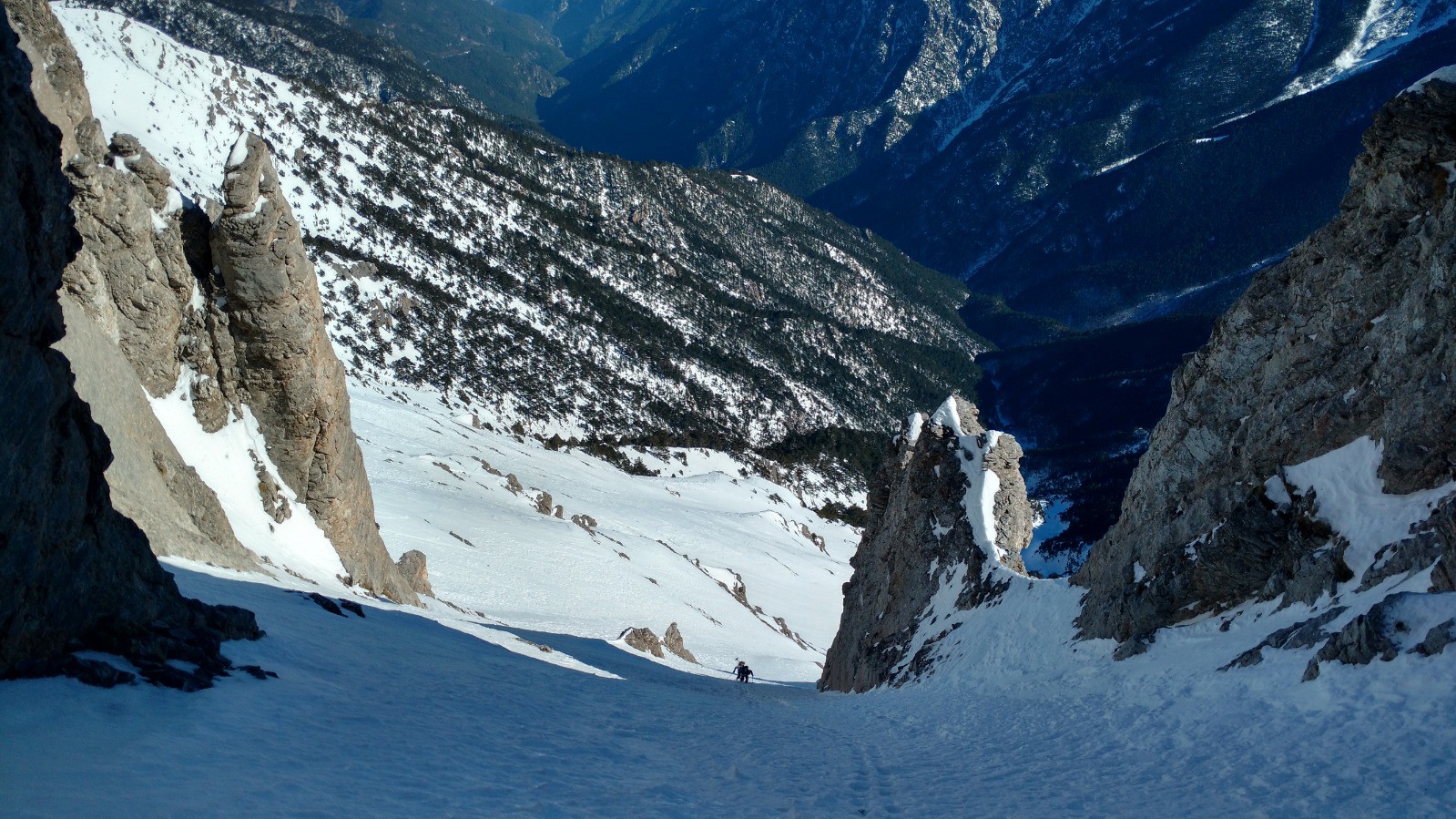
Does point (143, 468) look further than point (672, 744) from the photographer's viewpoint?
Yes

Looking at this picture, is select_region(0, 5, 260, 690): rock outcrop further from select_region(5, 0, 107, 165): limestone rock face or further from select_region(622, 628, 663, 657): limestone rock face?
select_region(622, 628, 663, 657): limestone rock face

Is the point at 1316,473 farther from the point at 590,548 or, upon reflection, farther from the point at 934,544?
the point at 590,548

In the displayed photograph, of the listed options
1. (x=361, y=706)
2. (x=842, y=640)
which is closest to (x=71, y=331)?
(x=361, y=706)

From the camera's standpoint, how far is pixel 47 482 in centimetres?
947

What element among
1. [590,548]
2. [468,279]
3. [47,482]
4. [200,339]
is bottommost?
[47,482]

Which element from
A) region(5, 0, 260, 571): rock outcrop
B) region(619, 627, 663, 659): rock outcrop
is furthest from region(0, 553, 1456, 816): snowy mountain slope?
region(619, 627, 663, 659): rock outcrop

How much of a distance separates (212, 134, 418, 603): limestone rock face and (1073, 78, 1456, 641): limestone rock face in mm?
18856

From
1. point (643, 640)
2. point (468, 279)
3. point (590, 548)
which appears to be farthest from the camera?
point (468, 279)

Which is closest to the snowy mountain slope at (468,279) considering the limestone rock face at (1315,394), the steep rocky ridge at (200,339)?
the steep rocky ridge at (200,339)

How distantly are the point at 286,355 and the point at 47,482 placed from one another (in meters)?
14.4

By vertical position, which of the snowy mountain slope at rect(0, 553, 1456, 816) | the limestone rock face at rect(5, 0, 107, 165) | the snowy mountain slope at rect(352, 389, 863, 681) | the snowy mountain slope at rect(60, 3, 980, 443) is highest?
the snowy mountain slope at rect(60, 3, 980, 443)

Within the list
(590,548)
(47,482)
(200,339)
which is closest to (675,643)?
(590,548)

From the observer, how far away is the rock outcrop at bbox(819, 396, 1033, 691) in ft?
86.7

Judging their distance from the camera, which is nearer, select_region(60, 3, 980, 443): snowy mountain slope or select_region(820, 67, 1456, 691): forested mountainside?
select_region(820, 67, 1456, 691): forested mountainside
